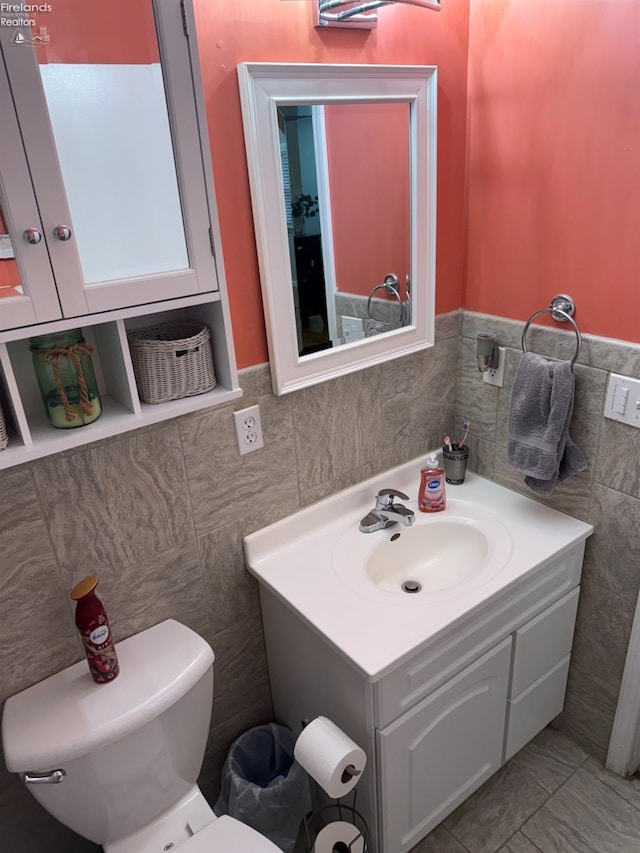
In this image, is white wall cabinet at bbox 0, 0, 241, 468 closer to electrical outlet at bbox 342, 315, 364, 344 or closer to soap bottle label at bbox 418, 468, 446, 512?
electrical outlet at bbox 342, 315, 364, 344

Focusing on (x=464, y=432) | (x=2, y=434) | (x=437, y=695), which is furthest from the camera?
(x=464, y=432)

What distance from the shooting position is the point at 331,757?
124 cm

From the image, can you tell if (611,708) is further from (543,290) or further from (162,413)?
(162,413)

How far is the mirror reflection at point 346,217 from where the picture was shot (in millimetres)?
1349

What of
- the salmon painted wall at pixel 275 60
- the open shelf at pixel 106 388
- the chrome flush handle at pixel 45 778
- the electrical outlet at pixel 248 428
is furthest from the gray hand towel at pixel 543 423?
the chrome flush handle at pixel 45 778

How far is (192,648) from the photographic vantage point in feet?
4.47

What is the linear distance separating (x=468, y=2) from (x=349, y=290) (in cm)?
76

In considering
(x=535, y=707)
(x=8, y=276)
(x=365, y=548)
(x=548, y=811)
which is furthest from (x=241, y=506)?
(x=548, y=811)

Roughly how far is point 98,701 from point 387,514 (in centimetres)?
82

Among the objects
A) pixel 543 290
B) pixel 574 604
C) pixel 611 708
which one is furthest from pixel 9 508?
pixel 611 708

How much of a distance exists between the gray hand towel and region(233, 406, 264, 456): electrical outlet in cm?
67

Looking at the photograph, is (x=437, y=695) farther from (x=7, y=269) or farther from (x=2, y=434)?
(x=7, y=269)

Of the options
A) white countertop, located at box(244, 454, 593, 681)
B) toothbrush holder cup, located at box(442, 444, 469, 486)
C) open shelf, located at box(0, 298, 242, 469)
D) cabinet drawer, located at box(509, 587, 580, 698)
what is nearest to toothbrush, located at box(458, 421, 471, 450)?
toothbrush holder cup, located at box(442, 444, 469, 486)

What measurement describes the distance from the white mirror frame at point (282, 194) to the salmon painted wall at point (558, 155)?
0.16 metres
